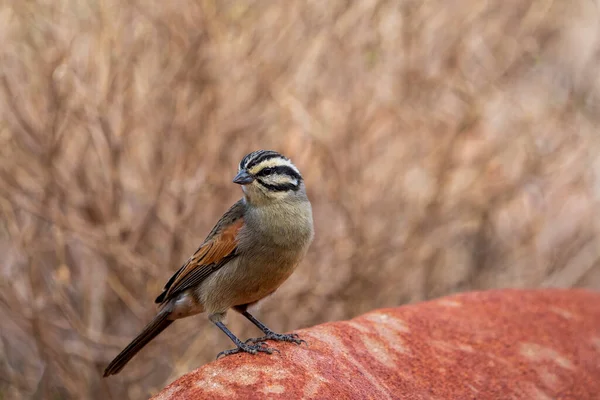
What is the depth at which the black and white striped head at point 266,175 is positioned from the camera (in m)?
4.53

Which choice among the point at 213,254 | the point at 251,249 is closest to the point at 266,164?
the point at 251,249

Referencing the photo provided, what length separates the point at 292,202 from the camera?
4645mm

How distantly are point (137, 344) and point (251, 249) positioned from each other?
0.92 meters

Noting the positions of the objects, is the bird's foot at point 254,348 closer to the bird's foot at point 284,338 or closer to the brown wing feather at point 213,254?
the bird's foot at point 284,338

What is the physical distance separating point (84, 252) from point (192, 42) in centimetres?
206

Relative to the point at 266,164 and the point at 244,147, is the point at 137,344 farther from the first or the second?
the point at 244,147

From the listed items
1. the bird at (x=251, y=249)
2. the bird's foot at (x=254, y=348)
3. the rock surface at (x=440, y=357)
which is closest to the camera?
the rock surface at (x=440, y=357)

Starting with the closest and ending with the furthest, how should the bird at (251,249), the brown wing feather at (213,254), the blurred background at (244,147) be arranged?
1. the bird at (251,249)
2. the brown wing feather at (213,254)
3. the blurred background at (244,147)

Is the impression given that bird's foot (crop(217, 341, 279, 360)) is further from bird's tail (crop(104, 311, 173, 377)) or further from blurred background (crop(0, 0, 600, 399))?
blurred background (crop(0, 0, 600, 399))

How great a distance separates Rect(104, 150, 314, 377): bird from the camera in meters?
4.47

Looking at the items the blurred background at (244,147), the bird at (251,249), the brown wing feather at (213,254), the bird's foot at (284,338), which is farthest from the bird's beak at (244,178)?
the blurred background at (244,147)

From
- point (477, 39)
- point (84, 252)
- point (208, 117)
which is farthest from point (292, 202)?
point (477, 39)

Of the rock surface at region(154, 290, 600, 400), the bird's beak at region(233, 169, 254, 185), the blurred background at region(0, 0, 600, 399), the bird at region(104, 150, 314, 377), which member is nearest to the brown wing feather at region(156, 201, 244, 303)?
the bird at region(104, 150, 314, 377)

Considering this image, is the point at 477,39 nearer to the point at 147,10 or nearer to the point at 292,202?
the point at 147,10
